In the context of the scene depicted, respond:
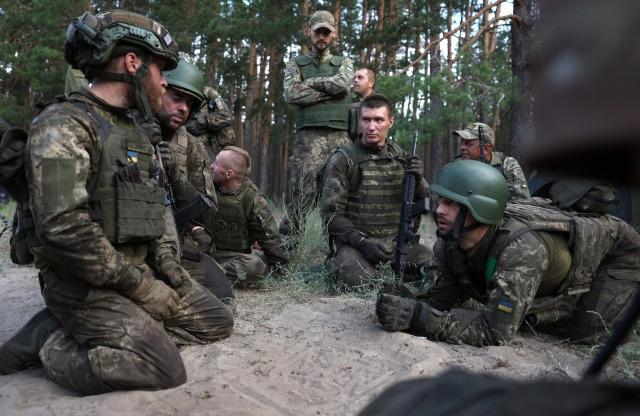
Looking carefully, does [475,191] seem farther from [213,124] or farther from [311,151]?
[213,124]

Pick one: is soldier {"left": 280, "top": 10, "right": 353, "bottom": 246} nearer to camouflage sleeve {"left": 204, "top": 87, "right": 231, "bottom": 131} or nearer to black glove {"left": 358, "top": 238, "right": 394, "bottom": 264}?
camouflage sleeve {"left": 204, "top": 87, "right": 231, "bottom": 131}

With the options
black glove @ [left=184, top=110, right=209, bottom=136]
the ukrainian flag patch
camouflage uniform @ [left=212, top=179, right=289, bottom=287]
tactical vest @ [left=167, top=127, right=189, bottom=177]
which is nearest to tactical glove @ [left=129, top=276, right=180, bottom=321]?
tactical vest @ [left=167, top=127, right=189, bottom=177]

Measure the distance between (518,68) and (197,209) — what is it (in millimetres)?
6553

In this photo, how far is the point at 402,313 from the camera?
12.6ft

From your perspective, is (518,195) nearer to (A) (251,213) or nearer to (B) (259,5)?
(A) (251,213)

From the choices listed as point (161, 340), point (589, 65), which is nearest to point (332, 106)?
A: point (161, 340)

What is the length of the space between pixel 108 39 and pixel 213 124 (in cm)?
400

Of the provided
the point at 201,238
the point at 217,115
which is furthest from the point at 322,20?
the point at 201,238

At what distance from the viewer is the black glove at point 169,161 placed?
4.65 m

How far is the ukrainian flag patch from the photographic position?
143 inches

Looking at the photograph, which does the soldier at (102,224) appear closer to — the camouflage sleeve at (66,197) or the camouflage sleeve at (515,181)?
the camouflage sleeve at (66,197)

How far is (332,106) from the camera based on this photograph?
23.9ft

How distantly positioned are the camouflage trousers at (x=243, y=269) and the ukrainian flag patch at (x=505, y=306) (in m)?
2.51

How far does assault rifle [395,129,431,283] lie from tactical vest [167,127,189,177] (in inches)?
79.9
